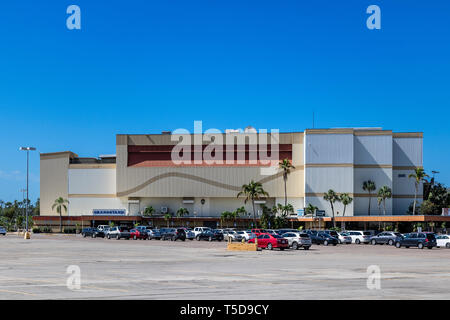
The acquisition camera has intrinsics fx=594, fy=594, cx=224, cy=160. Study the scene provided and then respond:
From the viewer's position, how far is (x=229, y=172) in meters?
131

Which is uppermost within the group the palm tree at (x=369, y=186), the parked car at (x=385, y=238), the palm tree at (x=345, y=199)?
the palm tree at (x=369, y=186)

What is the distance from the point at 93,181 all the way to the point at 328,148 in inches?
Result: 2201

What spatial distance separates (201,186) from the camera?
439 feet

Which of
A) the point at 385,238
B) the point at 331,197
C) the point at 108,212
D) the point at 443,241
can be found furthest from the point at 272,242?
the point at 108,212

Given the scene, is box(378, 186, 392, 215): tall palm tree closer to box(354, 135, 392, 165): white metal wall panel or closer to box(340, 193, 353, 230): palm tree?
box(354, 135, 392, 165): white metal wall panel

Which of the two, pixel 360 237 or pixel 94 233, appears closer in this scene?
pixel 360 237

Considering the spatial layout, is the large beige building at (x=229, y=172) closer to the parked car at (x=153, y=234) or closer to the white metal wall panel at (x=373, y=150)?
the white metal wall panel at (x=373, y=150)

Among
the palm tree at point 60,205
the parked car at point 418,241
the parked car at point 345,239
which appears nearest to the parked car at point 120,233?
the parked car at point 345,239

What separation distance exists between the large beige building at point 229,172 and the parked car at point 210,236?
52342 millimetres

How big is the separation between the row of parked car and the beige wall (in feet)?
183

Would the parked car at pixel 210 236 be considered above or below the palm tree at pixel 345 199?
below

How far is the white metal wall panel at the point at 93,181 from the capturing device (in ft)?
459

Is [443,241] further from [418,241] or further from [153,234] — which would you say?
[153,234]
